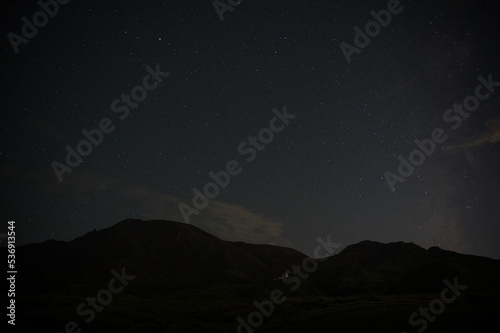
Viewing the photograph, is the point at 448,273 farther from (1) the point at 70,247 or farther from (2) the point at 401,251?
(1) the point at 70,247

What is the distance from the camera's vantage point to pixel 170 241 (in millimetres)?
188250

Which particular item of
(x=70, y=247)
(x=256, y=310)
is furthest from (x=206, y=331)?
(x=70, y=247)

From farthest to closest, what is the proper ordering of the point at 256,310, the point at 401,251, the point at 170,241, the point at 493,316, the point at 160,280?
the point at 170,241
the point at 401,251
the point at 160,280
the point at 256,310
the point at 493,316

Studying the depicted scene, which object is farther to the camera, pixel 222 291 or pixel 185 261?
pixel 185 261

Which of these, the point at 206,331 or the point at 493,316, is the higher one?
the point at 206,331

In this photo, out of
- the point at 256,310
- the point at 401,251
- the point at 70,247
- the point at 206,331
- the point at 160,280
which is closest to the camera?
the point at 206,331

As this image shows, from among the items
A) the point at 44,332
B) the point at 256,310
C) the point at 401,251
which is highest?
the point at 44,332

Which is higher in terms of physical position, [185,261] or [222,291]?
[185,261]

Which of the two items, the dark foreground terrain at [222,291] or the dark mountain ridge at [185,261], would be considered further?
the dark mountain ridge at [185,261]

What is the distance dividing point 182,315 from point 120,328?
11.9 m

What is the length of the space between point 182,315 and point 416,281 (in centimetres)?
5123

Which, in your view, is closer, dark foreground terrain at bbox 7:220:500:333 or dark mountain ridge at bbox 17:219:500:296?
dark foreground terrain at bbox 7:220:500:333

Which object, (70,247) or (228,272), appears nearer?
(228,272)

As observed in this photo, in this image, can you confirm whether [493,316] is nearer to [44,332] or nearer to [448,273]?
[44,332]
